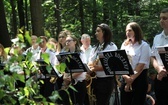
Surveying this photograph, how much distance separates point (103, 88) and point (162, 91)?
1543 millimetres

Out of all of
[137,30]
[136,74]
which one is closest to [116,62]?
[136,74]

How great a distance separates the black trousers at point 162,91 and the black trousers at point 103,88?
138 centimetres

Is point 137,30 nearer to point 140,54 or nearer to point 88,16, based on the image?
point 140,54

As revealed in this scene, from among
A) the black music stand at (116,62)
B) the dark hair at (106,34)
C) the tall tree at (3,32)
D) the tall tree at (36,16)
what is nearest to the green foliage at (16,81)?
the black music stand at (116,62)

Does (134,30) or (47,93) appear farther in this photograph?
(47,93)

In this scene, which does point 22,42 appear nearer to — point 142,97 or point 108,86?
point 142,97

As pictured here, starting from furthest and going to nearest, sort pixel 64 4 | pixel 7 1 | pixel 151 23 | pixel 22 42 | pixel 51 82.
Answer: pixel 7 1 → pixel 64 4 → pixel 151 23 → pixel 51 82 → pixel 22 42

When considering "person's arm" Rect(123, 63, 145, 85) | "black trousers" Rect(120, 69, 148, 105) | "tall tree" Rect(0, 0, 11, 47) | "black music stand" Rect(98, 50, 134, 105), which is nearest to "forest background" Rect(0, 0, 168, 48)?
"tall tree" Rect(0, 0, 11, 47)

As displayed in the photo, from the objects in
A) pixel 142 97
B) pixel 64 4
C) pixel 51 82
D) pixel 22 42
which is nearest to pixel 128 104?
pixel 142 97

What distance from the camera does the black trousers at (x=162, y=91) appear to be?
486cm

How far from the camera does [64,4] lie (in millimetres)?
19672

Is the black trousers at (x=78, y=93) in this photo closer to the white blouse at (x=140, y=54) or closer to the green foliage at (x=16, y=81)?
the white blouse at (x=140, y=54)

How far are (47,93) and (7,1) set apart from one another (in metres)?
16.8

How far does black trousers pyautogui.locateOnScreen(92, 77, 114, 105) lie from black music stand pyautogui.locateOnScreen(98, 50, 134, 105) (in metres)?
0.86
